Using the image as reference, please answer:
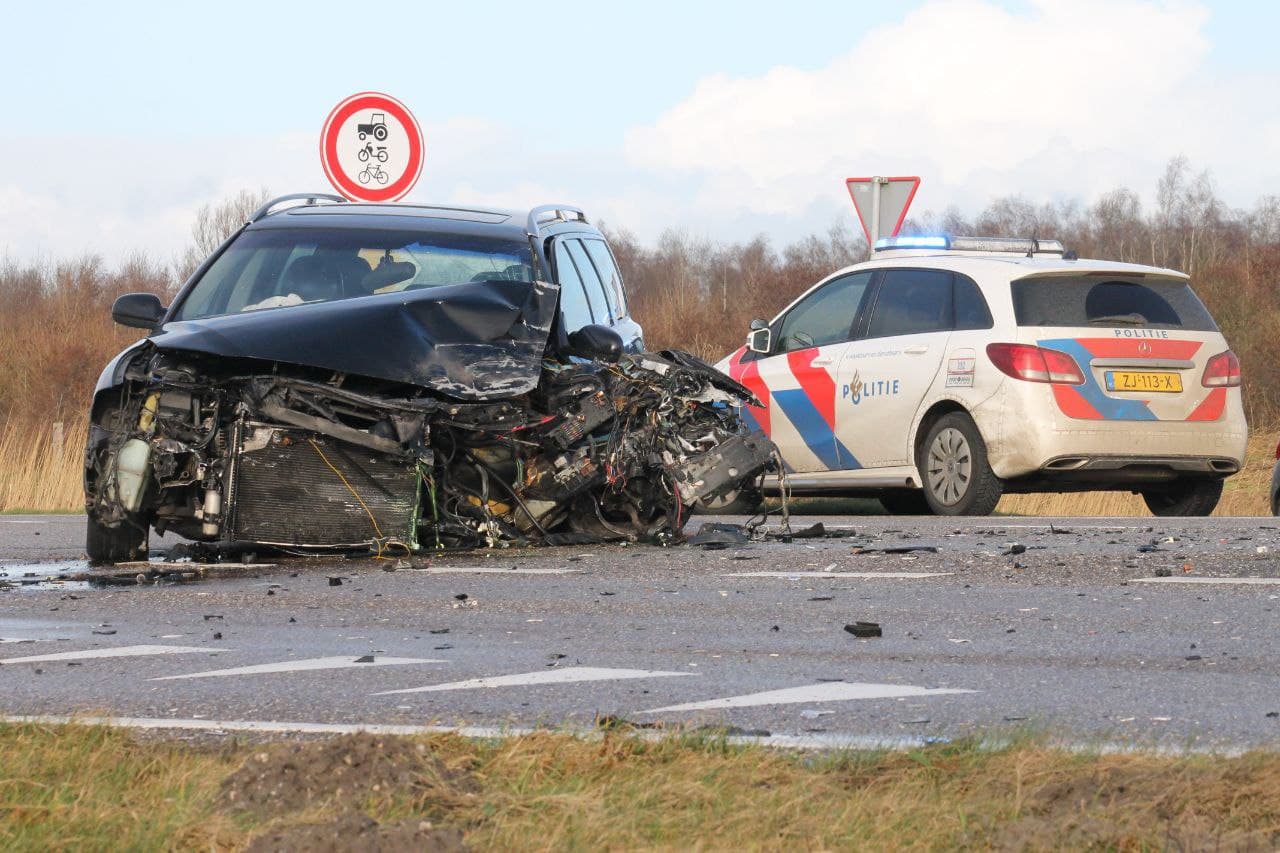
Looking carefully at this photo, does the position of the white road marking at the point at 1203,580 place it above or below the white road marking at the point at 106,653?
above

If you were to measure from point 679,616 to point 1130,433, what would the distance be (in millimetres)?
5860

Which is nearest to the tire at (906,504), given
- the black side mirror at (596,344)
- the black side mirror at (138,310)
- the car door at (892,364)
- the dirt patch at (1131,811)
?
the car door at (892,364)

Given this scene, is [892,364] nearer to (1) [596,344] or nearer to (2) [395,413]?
(1) [596,344]

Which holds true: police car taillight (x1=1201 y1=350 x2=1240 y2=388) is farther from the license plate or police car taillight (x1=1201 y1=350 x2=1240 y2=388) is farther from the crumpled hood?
the crumpled hood

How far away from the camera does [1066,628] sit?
20.8ft

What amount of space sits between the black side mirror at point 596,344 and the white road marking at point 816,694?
14.1 ft

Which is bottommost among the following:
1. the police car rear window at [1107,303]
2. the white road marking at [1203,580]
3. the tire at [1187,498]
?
the tire at [1187,498]

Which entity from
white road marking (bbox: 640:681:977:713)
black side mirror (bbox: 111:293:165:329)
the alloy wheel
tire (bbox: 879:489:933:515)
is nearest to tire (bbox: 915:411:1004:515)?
the alloy wheel

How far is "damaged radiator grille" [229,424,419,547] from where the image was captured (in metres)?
8.53

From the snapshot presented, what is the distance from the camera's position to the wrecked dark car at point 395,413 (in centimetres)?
852

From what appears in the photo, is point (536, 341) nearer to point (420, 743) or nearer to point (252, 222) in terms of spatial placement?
point (252, 222)

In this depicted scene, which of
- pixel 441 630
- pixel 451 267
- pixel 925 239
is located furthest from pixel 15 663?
pixel 925 239

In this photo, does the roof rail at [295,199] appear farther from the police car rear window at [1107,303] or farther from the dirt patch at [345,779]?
the dirt patch at [345,779]

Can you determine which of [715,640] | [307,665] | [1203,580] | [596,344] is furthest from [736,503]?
[307,665]
